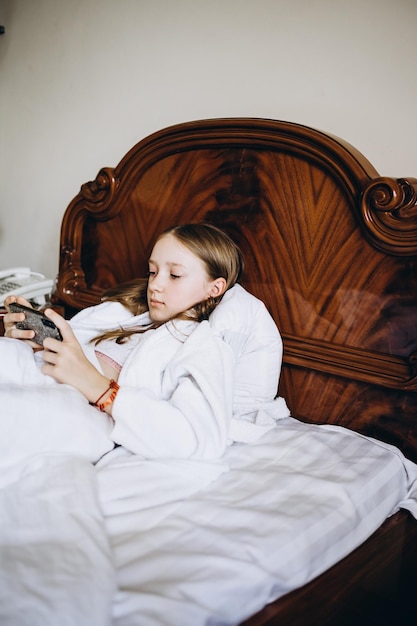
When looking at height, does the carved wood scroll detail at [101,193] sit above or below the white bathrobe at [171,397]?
above

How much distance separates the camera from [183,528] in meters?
0.90

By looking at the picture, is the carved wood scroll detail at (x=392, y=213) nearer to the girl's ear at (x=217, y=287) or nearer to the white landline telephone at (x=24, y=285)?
the girl's ear at (x=217, y=287)

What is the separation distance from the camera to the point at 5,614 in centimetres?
67

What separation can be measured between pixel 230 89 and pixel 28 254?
4.78ft

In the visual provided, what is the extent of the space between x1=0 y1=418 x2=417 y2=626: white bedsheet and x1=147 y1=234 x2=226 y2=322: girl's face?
0.40 m

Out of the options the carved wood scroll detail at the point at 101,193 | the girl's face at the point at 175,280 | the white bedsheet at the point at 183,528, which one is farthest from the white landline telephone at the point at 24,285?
the white bedsheet at the point at 183,528

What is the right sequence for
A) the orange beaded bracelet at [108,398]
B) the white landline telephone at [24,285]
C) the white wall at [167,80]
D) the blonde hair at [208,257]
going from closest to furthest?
the orange beaded bracelet at [108,398] → the blonde hair at [208,257] → the white wall at [167,80] → the white landline telephone at [24,285]

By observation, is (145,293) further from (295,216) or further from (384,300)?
(384,300)

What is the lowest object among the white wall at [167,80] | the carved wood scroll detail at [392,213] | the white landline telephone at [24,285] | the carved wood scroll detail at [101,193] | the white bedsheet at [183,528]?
the white bedsheet at [183,528]

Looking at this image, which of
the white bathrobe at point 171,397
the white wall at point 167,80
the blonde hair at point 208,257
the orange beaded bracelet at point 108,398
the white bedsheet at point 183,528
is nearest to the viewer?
the white bedsheet at point 183,528

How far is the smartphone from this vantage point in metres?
1.31

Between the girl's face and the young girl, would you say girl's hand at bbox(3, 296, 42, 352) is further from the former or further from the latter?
the girl's face

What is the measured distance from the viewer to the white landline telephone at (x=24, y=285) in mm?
2041

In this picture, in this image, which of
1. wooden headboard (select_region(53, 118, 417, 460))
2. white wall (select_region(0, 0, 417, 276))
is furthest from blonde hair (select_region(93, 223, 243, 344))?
white wall (select_region(0, 0, 417, 276))
